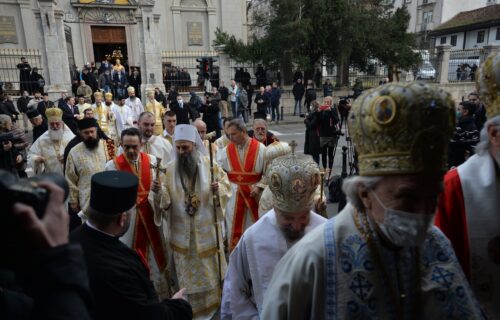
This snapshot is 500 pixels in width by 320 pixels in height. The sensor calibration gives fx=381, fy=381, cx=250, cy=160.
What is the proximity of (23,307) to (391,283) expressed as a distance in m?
1.40

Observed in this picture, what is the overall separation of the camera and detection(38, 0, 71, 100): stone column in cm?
1776

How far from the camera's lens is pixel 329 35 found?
20.1 metres

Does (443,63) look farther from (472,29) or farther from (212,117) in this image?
(472,29)

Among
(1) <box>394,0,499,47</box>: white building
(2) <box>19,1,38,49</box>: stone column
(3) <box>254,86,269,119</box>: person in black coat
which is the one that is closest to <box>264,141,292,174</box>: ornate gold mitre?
(3) <box>254,86,269,119</box>: person in black coat

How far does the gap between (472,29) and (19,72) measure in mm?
43143

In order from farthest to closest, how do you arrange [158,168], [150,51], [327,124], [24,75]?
[150,51] → [24,75] → [327,124] → [158,168]

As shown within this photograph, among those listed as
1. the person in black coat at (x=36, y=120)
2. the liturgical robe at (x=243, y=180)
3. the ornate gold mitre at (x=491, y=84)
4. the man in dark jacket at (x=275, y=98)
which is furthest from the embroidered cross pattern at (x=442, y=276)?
the man in dark jacket at (x=275, y=98)

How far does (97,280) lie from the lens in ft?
6.70

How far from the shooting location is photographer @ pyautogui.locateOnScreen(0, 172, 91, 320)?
1.04 metres

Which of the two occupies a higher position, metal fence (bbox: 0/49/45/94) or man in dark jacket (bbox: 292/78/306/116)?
metal fence (bbox: 0/49/45/94)

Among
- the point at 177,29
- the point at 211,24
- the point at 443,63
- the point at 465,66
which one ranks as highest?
the point at 211,24

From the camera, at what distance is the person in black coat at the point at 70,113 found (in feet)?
34.1

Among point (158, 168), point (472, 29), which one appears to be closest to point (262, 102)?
point (158, 168)

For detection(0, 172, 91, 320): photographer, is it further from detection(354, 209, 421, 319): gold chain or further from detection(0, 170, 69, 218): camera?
detection(354, 209, 421, 319): gold chain
